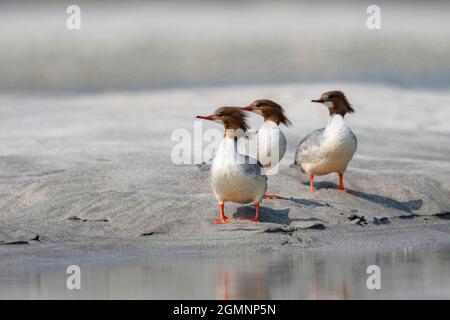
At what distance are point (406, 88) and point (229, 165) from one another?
37.1 feet

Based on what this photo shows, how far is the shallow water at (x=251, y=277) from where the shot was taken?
276 inches

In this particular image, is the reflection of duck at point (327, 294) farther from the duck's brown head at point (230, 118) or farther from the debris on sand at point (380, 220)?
the debris on sand at point (380, 220)

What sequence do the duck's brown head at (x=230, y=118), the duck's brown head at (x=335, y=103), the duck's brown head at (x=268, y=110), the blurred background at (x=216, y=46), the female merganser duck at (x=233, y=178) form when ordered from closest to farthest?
the female merganser duck at (x=233, y=178), the duck's brown head at (x=230, y=118), the duck's brown head at (x=268, y=110), the duck's brown head at (x=335, y=103), the blurred background at (x=216, y=46)

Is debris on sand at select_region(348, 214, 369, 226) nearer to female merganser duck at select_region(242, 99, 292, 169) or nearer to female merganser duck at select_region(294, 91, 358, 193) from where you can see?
female merganser duck at select_region(294, 91, 358, 193)

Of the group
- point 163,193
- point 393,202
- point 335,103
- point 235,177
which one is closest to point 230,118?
point 235,177

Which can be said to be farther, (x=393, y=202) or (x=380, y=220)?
(x=393, y=202)

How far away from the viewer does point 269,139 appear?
11.2m

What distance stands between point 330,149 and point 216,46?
39.6ft

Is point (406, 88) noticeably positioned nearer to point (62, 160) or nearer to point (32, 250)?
point (62, 160)

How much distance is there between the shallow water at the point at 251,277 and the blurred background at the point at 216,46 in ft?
40.8

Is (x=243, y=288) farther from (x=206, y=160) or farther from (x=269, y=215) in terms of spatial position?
(x=206, y=160)

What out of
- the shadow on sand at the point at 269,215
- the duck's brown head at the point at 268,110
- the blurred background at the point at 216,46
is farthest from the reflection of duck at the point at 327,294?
the blurred background at the point at 216,46

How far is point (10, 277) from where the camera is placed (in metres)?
7.70

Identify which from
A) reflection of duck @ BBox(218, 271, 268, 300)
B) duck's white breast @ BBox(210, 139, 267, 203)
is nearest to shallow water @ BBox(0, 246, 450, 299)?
reflection of duck @ BBox(218, 271, 268, 300)
